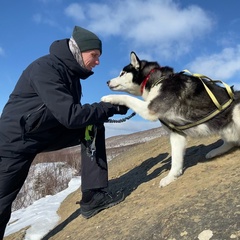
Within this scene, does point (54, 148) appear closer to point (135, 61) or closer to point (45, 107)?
point (45, 107)

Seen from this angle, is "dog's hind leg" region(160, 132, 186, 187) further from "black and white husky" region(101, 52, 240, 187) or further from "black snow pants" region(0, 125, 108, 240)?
"black snow pants" region(0, 125, 108, 240)

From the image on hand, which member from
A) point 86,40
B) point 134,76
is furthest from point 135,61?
point 86,40

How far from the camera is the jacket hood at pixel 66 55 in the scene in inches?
146

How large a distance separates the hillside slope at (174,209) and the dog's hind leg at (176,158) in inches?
3.6

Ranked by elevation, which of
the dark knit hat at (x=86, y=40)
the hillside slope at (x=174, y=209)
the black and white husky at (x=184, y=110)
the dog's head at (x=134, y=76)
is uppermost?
the dark knit hat at (x=86, y=40)

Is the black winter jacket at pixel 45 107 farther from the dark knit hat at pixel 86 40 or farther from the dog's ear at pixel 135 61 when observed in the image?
the dog's ear at pixel 135 61

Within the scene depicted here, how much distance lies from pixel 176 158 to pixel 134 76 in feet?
4.57

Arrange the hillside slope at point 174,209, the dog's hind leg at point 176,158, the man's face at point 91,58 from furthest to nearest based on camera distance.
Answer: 1. the dog's hind leg at point 176,158
2. the man's face at point 91,58
3. the hillside slope at point 174,209

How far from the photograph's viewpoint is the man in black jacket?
344 centimetres

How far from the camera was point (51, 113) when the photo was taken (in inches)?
142

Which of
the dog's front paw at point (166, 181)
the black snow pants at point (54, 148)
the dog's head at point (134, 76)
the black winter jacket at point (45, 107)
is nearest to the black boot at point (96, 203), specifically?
the black snow pants at point (54, 148)

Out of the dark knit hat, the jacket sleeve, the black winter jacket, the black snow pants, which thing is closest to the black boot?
the black snow pants

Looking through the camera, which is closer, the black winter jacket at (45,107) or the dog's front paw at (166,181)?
the black winter jacket at (45,107)

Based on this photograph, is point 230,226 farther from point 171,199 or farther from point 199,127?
point 199,127
